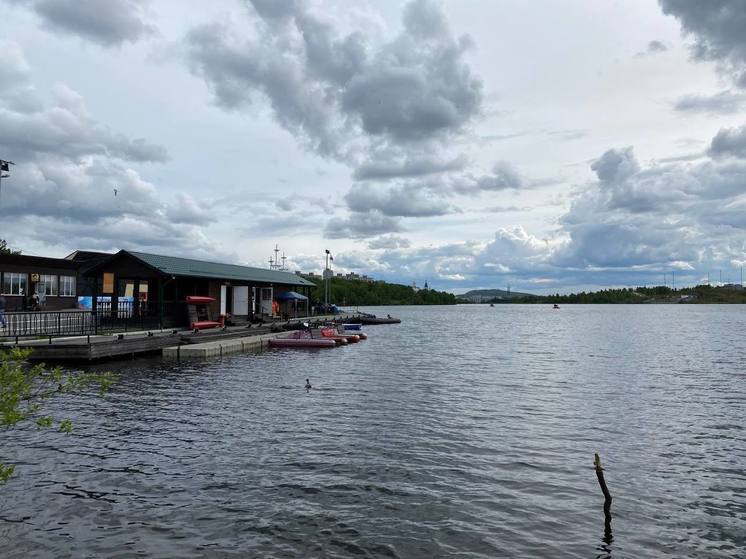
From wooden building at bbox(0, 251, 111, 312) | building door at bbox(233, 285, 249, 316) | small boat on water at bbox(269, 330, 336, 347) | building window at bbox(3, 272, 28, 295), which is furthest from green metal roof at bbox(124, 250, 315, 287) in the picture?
building window at bbox(3, 272, 28, 295)

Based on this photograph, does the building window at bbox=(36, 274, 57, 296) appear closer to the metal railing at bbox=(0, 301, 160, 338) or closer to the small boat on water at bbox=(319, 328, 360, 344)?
the metal railing at bbox=(0, 301, 160, 338)

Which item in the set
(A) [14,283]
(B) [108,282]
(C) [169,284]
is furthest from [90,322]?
(A) [14,283]

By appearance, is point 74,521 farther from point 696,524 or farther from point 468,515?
point 696,524

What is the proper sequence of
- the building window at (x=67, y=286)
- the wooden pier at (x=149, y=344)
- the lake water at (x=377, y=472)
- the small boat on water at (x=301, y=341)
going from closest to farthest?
1. the lake water at (x=377, y=472)
2. the wooden pier at (x=149, y=344)
3. the small boat on water at (x=301, y=341)
4. the building window at (x=67, y=286)

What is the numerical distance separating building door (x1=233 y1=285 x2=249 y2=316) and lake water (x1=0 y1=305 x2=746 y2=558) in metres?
24.9

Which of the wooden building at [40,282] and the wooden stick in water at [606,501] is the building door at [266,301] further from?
the wooden stick in water at [606,501]

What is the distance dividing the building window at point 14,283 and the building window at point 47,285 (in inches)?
58.9

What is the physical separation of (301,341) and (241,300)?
10.3 meters

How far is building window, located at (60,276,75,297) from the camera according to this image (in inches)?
2227

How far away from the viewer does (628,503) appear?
11.5m

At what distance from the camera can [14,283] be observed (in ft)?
164

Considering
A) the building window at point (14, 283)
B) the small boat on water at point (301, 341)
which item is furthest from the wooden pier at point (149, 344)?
the building window at point (14, 283)

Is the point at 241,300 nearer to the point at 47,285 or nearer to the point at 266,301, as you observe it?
the point at 266,301

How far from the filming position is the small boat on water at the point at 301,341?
4397 centimetres
